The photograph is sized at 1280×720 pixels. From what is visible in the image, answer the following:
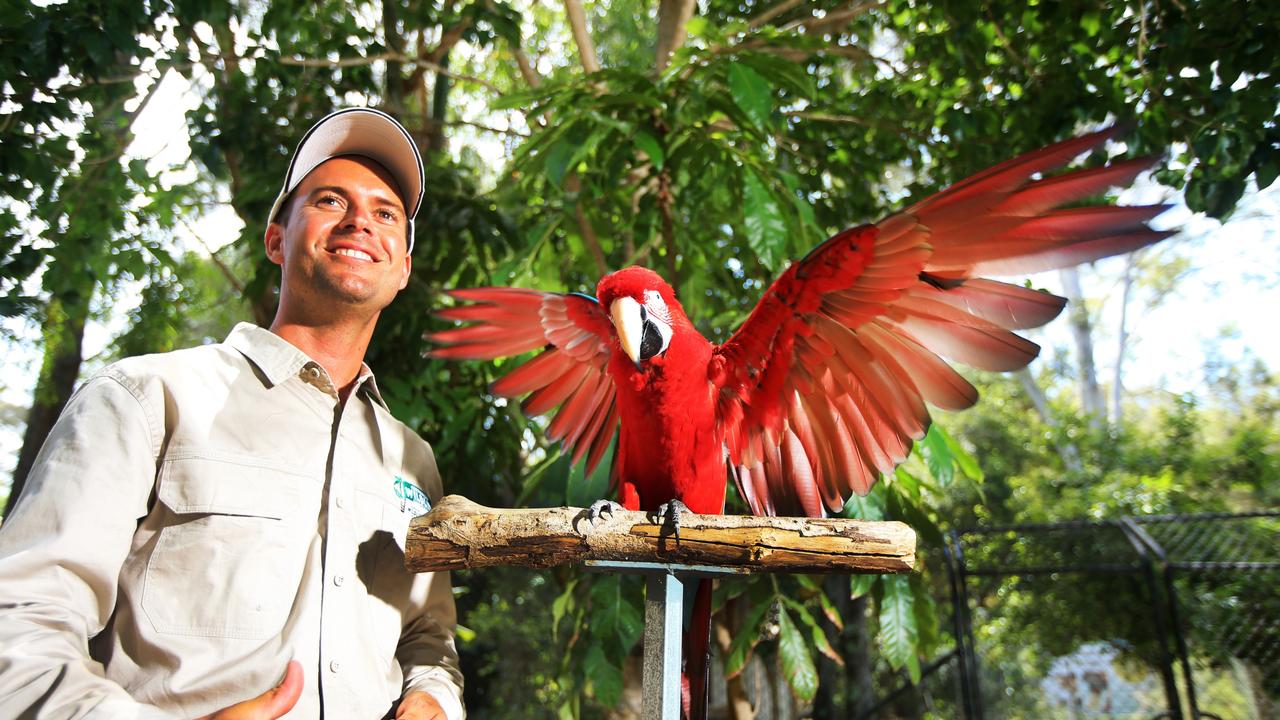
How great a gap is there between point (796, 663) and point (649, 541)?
1205mm

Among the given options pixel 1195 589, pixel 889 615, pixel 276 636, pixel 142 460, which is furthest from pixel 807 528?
pixel 1195 589

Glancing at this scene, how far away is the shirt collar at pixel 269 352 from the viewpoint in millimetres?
1187

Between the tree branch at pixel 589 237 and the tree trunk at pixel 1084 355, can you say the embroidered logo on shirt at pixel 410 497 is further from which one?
the tree trunk at pixel 1084 355

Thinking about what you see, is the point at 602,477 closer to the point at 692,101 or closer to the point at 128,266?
the point at 692,101

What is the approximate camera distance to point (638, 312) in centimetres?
138

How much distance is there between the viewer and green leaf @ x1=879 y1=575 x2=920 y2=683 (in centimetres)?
206

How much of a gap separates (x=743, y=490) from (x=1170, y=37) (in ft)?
5.90

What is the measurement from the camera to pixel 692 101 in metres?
2.06

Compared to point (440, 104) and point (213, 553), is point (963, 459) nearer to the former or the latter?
point (213, 553)

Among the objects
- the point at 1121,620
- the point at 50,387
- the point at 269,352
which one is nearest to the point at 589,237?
the point at 269,352

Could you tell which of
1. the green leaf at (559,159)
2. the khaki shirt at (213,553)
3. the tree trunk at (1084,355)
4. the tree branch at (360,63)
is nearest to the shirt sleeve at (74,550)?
the khaki shirt at (213,553)

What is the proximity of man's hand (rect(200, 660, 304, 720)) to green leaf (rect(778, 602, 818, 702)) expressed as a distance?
146cm

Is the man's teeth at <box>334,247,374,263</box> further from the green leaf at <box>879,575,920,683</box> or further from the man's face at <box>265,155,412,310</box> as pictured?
the green leaf at <box>879,575,920,683</box>

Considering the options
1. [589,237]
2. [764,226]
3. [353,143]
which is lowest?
[353,143]
